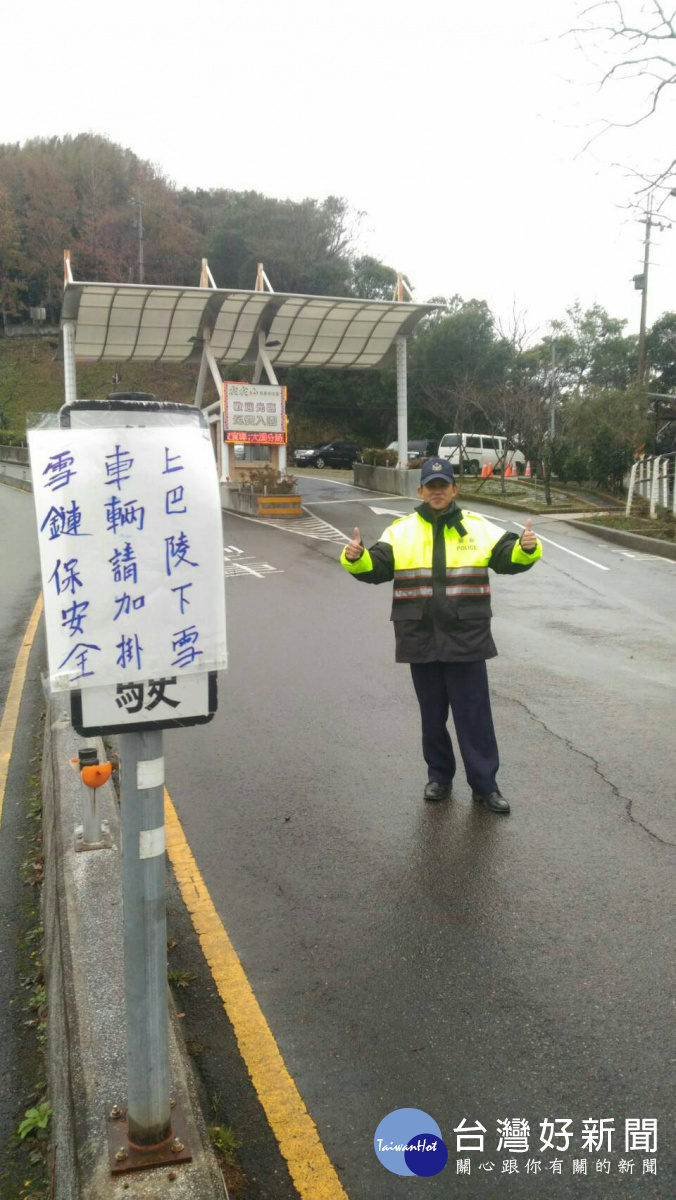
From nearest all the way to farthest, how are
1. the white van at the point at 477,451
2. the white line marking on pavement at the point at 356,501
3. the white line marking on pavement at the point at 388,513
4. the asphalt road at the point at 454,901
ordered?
1. the asphalt road at the point at 454,901
2. the white line marking on pavement at the point at 388,513
3. the white line marking on pavement at the point at 356,501
4. the white van at the point at 477,451

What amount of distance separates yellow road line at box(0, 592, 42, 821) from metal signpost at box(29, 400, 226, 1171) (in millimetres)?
3623

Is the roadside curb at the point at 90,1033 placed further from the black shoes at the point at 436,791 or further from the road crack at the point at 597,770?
the road crack at the point at 597,770

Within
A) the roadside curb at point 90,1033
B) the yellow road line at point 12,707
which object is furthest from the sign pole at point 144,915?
the yellow road line at point 12,707

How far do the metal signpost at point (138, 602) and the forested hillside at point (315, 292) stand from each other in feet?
80.1

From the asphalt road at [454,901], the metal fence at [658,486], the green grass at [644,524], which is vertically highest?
the metal fence at [658,486]

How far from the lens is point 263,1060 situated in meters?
3.28

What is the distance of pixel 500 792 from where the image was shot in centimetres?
556

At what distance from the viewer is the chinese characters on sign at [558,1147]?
9.30ft

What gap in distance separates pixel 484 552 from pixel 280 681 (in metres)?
3.62

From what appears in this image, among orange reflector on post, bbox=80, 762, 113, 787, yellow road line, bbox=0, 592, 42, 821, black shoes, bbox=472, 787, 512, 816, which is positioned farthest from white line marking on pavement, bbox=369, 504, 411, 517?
orange reflector on post, bbox=80, 762, 113, 787

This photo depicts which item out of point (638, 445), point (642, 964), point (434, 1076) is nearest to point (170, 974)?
point (434, 1076)

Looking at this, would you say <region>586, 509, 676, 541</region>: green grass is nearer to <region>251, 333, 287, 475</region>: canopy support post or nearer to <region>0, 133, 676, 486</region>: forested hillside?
<region>0, 133, 676, 486</region>: forested hillside

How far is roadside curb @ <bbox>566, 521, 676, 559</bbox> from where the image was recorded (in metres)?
18.1

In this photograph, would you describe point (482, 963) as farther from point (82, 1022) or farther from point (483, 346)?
point (483, 346)
